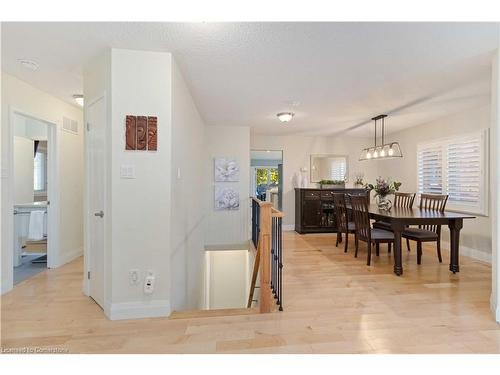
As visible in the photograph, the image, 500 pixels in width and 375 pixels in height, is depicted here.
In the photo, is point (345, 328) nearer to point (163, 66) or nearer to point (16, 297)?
point (163, 66)

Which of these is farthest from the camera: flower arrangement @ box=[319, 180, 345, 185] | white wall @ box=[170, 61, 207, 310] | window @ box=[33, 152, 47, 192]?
flower arrangement @ box=[319, 180, 345, 185]

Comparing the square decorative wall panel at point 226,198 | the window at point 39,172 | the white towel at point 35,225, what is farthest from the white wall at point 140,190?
the window at point 39,172

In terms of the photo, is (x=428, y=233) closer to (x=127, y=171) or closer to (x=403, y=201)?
(x=403, y=201)

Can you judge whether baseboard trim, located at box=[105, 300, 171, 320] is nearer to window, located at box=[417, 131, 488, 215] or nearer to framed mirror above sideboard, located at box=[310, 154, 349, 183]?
window, located at box=[417, 131, 488, 215]

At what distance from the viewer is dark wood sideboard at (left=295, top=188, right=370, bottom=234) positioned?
239 inches

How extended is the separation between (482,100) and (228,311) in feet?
14.7

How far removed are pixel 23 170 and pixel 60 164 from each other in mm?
1694

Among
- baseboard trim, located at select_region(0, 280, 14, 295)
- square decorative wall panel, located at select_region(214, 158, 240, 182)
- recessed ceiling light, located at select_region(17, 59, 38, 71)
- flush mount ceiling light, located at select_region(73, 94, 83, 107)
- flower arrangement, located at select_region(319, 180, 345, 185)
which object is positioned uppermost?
recessed ceiling light, located at select_region(17, 59, 38, 71)

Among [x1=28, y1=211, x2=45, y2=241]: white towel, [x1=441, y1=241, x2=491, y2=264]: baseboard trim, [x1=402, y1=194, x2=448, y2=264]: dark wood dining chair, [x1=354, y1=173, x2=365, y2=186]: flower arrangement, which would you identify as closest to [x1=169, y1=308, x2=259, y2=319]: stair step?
[x1=402, y1=194, x2=448, y2=264]: dark wood dining chair

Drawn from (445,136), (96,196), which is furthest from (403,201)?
(96,196)

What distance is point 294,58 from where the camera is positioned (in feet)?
8.05

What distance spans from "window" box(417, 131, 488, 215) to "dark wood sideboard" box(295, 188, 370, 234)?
55.0 inches

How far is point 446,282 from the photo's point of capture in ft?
10.1
